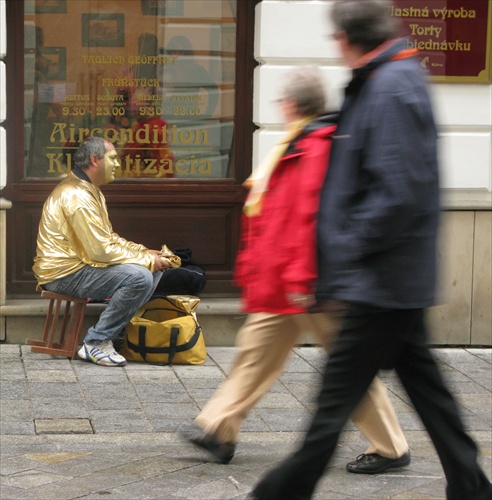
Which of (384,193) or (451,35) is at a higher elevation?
(451,35)

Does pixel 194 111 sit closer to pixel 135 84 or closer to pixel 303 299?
pixel 135 84

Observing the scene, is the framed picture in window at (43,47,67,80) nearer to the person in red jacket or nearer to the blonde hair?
the person in red jacket

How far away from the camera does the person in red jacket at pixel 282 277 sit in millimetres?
3978

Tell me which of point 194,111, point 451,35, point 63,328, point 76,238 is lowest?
point 63,328

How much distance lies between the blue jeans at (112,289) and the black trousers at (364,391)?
3577 mm

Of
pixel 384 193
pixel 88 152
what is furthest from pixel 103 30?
pixel 384 193

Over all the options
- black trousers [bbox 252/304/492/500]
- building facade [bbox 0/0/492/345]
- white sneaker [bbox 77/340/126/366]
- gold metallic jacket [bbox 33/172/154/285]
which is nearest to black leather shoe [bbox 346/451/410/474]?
black trousers [bbox 252/304/492/500]

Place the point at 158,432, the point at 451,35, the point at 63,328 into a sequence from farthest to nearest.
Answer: the point at 451,35 → the point at 63,328 → the point at 158,432

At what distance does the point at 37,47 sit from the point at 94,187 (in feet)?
4.91

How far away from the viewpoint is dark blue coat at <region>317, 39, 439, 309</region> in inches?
129

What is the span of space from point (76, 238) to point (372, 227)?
13.4 ft

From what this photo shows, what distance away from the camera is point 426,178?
10.9 ft

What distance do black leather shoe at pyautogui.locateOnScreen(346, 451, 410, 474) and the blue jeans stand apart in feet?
8.12

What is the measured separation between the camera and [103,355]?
7.06 meters
